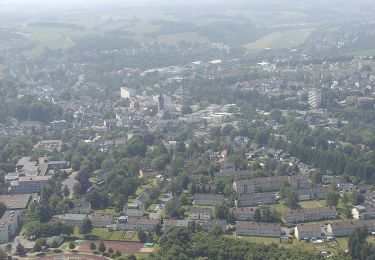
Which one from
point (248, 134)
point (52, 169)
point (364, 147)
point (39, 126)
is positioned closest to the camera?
point (52, 169)

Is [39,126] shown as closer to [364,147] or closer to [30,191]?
[30,191]

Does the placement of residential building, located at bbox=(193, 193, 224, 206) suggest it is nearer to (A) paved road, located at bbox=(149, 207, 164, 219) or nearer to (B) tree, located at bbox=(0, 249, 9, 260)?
(A) paved road, located at bbox=(149, 207, 164, 219)

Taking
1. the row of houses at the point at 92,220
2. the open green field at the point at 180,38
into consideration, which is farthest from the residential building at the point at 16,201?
the open green field at the point at 180,38

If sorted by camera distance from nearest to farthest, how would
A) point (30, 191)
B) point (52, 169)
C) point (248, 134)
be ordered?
point (30, 191), point (52, 169), point (248, 134)

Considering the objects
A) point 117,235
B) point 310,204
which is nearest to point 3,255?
point 117,235

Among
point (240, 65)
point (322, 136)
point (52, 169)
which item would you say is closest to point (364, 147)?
point (322, 136)

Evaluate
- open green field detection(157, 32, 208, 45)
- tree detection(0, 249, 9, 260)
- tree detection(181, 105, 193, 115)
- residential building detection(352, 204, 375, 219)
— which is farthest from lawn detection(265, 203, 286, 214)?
open green field detection(157, 32, 208, 45)
